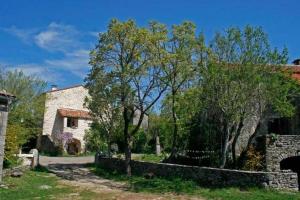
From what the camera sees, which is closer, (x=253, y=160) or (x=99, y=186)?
(x=99, y=186)

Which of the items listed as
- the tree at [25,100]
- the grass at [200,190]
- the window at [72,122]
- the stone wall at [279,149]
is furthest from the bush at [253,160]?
the window at [72,122]

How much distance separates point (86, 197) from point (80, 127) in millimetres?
34892

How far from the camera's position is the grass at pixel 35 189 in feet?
56.4

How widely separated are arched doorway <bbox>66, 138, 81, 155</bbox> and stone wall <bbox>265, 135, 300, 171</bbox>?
32.7 metres

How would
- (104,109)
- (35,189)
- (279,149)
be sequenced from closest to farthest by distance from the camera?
(35,189) → (279,149) → (104,109)

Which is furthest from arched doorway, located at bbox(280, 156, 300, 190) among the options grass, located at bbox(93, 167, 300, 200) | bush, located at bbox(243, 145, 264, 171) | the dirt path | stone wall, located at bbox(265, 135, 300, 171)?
the dirt path

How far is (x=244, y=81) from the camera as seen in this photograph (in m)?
22.4

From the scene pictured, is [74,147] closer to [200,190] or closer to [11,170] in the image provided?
[11,170]

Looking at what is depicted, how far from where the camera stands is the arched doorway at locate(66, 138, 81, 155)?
50.7 meters

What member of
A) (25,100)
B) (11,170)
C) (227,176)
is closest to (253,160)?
(227,176)

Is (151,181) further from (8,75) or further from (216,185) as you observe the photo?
(8,75)

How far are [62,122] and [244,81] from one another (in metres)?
33.3

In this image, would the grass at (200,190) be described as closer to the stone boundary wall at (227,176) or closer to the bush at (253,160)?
the stone boundary wall at (227,176)

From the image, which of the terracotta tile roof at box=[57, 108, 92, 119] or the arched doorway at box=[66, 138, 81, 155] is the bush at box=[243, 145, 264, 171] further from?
the arched doorway at box=[66, 138, 81, 155]
